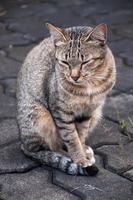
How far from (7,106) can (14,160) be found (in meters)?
0.94

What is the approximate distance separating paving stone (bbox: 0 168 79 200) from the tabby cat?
0.45 ft

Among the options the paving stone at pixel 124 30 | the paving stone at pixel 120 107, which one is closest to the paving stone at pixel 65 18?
the paving stone at pixel 124 30

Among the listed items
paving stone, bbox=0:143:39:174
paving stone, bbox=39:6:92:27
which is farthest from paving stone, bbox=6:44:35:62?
paving stone, bbox=0:143:39:174

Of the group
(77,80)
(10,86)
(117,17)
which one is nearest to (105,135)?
(77,80)

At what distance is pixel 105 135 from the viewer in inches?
173

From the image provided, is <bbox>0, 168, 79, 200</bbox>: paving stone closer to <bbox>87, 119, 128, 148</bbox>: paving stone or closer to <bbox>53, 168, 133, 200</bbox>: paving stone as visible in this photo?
<bbox>53, 168, 133, 200</bbox>: paving stone

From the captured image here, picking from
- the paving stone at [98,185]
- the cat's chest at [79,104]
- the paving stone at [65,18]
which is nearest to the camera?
the paving stone at [98,185]

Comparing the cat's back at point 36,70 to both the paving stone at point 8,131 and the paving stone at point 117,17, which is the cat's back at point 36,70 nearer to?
the paving stone at point 8,131

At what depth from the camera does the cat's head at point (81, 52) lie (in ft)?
12.1

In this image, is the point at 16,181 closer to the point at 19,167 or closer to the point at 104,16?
the point at 19,167

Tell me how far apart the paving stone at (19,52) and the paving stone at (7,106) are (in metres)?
0.93

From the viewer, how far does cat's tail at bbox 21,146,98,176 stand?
3.82 meters

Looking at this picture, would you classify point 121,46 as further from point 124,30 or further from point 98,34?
point 98,34

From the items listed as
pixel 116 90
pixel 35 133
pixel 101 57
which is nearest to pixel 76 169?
pixel 35 133
